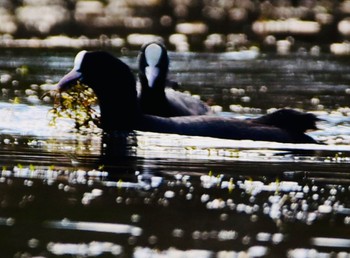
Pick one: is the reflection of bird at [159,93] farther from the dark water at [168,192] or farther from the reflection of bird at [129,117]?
the reflection of bird at [129,117]

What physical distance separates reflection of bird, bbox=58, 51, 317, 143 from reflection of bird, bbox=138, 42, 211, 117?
1.20 meters

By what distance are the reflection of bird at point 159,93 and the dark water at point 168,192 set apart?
0.72 m

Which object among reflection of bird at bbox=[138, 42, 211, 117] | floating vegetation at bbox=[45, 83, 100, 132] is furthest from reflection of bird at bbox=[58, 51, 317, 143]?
reflection of bird at bbox=[138, 42, 211, 117]

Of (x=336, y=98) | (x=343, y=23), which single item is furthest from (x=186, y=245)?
Result: (x=343, y=23)

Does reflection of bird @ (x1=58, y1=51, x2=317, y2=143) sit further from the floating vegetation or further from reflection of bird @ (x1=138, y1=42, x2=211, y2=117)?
reflection of bird @ (x1=138, y1=42, x2=211, y2=117)

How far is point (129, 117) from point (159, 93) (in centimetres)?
147

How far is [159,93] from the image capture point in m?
14.7

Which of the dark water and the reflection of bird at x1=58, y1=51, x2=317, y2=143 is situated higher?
the reflection of bird at x1=58, y1=51, x2=317, y2=143

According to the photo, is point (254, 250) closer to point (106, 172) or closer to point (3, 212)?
point (3, 212)

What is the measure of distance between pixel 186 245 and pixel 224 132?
4.97 metres

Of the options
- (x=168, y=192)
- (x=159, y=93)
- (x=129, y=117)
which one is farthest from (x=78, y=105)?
(x=168, y=192)

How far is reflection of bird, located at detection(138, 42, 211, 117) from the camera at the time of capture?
14.7 m

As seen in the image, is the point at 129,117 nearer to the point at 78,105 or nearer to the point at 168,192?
the point at 78,105

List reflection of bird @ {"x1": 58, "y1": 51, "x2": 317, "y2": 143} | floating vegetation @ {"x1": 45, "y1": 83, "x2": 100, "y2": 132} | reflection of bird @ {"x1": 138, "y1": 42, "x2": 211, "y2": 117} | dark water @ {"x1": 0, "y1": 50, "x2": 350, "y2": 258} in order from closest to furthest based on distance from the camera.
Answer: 1. dark water @ {"x1": 0, "y1": 50, "x2": 350, "y2": 258}
2. reflection of bird @ {"x1": 58, "y1": 51, "x2": 317, "y2": 143}
3. floating vegetation @ {"x1": 45, "y1": 83, "x2": 100, "y2": 132}
4. reflection of bird @ {"x1": 138, "y1": 42, "x2": 211, "y2": 117}
